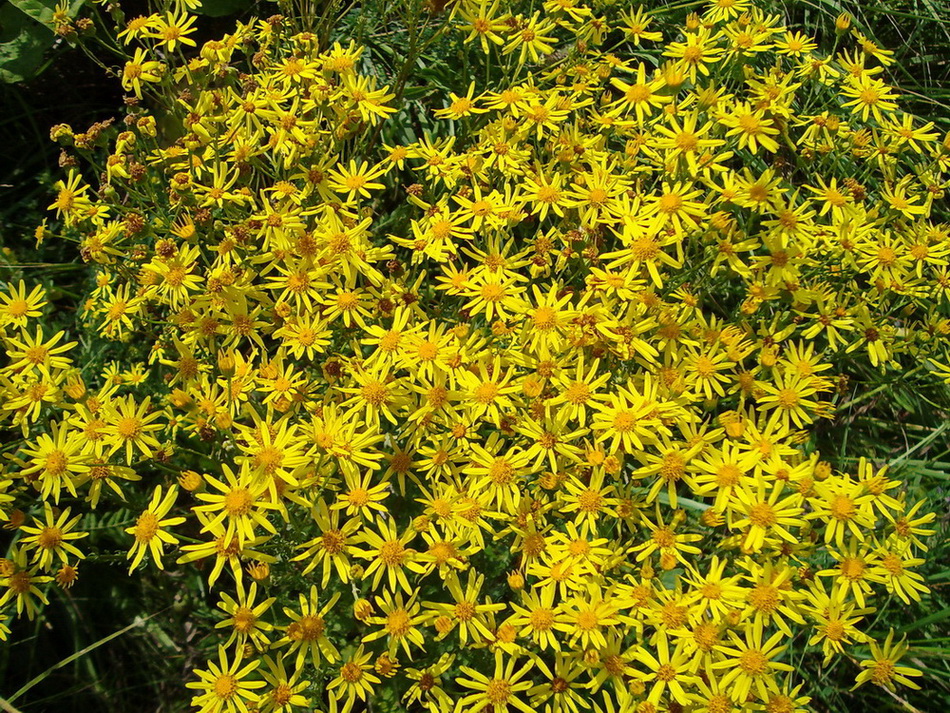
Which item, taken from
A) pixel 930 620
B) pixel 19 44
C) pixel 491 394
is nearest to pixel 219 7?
pixel 19 44

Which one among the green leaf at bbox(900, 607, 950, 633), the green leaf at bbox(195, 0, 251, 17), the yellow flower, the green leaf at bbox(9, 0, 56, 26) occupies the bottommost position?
the green leaf at bbox(900, 607, 950, 633)

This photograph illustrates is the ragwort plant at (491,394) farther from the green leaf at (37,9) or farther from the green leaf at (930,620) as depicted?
the green leaf at (37,9)

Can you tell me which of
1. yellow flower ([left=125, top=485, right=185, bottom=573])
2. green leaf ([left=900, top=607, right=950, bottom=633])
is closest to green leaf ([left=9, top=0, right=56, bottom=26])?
yellow flower ([left=125, top=485, right=185, bottom=573])

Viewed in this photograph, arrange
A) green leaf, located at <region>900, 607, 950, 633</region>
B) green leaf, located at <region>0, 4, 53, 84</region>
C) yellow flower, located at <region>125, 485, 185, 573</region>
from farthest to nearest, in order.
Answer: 1. green leaf, located at <region>0, 4, 53, 84</region>
2. green leaf, located at <region>900, 607, 950, 633</region>
3. yellow flower, located at <region>125, 485, 185, 573</region>

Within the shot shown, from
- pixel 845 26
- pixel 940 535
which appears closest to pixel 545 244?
pixel 845 26

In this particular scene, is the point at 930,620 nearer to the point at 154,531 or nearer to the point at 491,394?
the point at 491,394

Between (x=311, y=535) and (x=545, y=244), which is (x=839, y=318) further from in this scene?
(x=311, y=535)

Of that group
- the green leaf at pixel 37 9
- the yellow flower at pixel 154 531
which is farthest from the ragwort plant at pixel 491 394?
the green leaf at pixel 37 9

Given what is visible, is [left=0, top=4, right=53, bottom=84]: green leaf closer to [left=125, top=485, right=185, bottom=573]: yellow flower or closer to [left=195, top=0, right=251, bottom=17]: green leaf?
[left=195, top=0, right=251, bottom=17]: green leaf

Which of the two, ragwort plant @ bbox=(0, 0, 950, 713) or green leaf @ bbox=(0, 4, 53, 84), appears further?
green leaf @ bbox=(0, 4, 53, 84)
